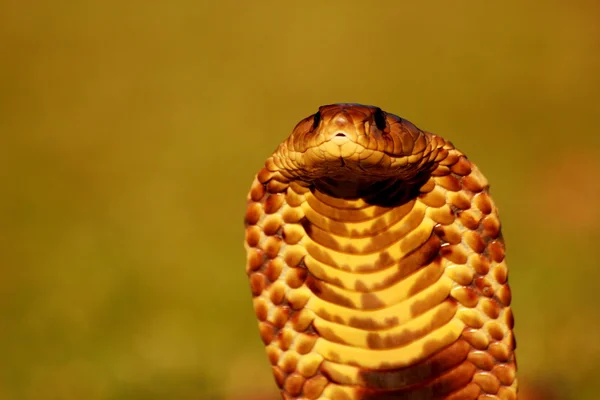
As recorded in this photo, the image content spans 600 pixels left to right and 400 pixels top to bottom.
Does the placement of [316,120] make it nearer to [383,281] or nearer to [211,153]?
[383,281]

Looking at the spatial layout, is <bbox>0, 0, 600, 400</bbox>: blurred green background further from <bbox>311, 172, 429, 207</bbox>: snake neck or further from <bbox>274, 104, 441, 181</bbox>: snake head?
<bbox>274, 104, 441, 181</bbox>: snake head

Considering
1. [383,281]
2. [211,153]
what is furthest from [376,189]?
[211,153]

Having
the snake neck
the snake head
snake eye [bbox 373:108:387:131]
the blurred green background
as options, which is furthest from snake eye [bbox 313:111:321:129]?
the blurred green background

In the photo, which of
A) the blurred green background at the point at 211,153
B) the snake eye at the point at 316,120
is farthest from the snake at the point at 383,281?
the blurred green background at the point at 211,153

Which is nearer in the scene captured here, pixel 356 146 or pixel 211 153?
pixel 356 146

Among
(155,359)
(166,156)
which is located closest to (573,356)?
(155,359)

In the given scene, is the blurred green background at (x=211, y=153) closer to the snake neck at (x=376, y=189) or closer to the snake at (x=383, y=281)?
Answer: the snake at (x=383, y=281)
